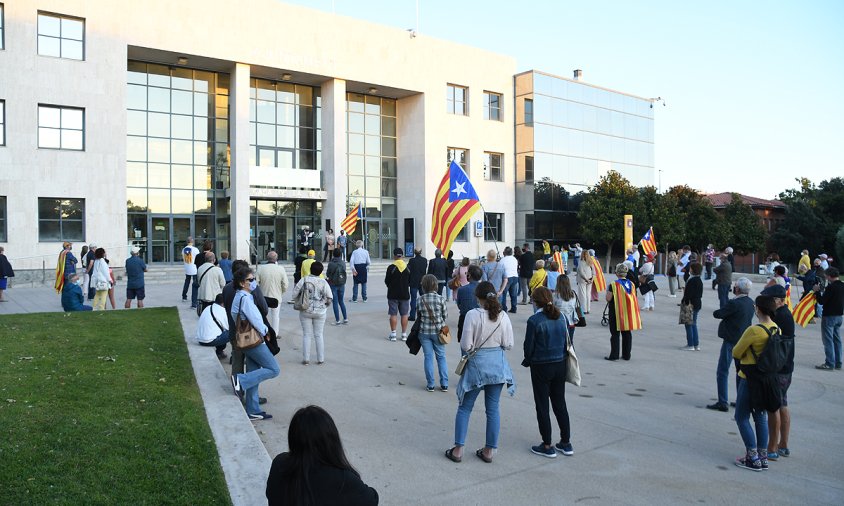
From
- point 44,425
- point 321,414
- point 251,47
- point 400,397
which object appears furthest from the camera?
point 251,47

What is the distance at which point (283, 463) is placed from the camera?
3.05m

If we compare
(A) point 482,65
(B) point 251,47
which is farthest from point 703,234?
(B) point 251,47

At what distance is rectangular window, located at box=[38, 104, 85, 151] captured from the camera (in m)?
26.5

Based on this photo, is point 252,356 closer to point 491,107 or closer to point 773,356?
point 773,356

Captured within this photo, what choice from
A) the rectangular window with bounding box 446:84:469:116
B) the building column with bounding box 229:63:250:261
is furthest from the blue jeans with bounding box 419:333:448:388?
the rectangular window with bounding box 446:84:469:116

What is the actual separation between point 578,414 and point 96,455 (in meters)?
5.56

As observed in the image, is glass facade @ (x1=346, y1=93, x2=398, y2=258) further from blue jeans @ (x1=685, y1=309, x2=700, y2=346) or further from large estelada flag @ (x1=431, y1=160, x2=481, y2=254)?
blue jeans @ (x1=685, y1=309, x2=700, y2=346)

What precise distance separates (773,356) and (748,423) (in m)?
0.74

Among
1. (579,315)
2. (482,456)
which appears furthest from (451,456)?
(579,315)

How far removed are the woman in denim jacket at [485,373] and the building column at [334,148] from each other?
2832 cm

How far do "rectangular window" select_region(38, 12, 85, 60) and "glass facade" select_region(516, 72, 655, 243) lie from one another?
2544cm

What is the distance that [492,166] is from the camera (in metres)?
41.6

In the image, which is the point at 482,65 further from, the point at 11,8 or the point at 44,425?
the point at 44,425

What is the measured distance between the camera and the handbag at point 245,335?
7.59m
